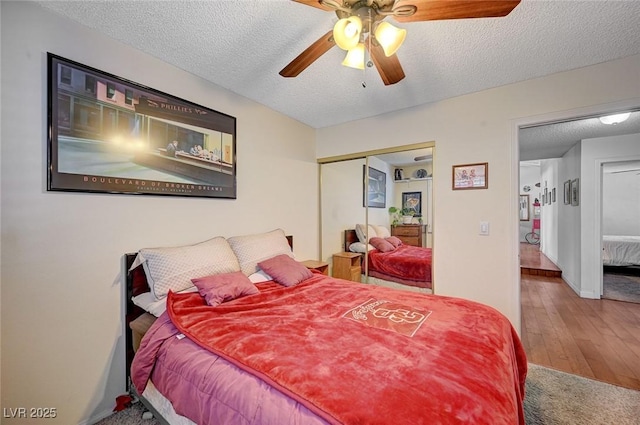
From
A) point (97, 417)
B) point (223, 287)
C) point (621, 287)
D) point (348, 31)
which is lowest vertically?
point (97, 417)

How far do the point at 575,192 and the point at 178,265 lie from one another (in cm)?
578

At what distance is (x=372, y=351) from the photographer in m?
1.18

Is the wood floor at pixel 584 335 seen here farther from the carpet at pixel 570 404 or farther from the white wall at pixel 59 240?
the white wall at pixel 59 240

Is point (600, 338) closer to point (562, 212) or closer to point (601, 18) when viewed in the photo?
point (601, 18)

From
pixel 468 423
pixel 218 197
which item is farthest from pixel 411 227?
pixel 468 423

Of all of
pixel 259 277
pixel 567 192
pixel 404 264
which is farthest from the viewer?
pixel 567 192

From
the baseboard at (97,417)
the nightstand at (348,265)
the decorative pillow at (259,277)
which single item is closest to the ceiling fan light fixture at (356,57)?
the decorative pillow at (259,277)

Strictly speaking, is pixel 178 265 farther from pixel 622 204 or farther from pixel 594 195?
pixel 622 204

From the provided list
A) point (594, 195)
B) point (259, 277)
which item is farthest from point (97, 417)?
point (594, 195)

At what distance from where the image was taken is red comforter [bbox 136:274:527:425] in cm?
86

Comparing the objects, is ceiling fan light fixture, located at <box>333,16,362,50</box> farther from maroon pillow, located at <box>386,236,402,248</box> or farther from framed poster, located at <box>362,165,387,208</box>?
maroon pillow, located at <box>386,236,402,248</box>

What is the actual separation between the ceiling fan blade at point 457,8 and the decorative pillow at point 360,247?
2553mm

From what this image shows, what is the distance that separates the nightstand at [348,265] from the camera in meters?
3.37

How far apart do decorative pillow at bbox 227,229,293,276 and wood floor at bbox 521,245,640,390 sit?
257 cm
